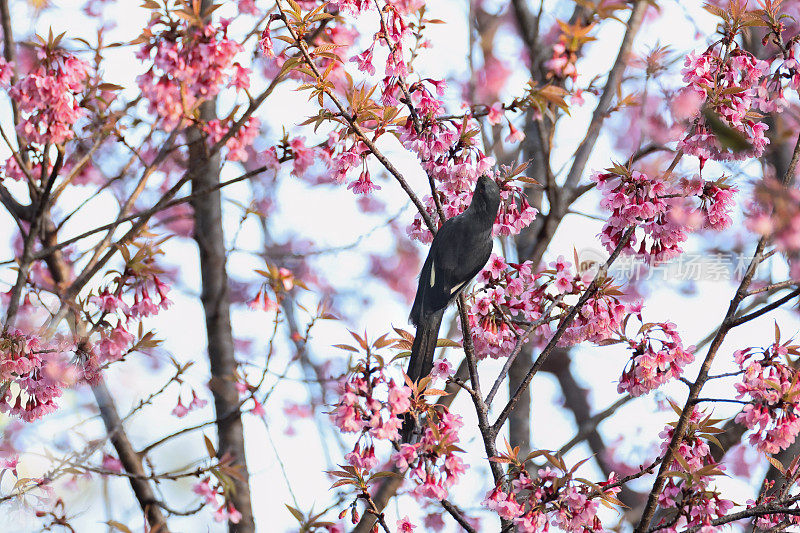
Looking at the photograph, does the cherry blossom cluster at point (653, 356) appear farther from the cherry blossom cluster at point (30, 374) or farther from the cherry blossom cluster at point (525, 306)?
the cherry blossom cluster at point (30, 374)

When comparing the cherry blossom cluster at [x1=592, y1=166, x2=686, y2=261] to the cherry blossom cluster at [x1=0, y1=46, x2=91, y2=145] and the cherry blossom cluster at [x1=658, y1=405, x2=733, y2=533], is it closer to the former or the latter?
the cherry blossom cluster at [x1=658, y1=405, x2=733, y2=533]

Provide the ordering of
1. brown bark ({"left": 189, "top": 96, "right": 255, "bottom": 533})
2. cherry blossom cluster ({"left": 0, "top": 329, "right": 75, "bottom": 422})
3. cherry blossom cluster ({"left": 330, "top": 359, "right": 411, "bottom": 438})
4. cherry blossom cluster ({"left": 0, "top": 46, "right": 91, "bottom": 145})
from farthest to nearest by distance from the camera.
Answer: brown bark ({"left": 189, "top": 96, "right": 255, "bottom": 533}) → cherry blossom cluster ({"left": 0, "top": 46, "right": 91, "bottom": 145}) → cherry blossom cluster ({"left": 0, "top": 329, "right": 75, "bottom": 422}) → cherry blossom cluster ({"left": 330, "top": 359, "right": 411, "bottom": 438})

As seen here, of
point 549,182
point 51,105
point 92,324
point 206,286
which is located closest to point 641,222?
point 549,182

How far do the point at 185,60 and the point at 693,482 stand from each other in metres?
2.79

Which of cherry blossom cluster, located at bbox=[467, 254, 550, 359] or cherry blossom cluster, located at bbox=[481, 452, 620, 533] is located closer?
cherry blossom cluster, located at bbox=[481, 452, 620, 533]

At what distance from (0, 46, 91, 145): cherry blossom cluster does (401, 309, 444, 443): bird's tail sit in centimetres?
208

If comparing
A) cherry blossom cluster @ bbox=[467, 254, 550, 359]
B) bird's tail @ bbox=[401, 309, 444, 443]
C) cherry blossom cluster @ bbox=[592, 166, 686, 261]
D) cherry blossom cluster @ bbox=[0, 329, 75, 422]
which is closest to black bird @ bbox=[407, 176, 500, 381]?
bird's tail @ bbox=[401, 309, 444, 443]

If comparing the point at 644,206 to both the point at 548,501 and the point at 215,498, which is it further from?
the point at 215,498

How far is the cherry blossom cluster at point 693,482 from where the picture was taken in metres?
2.22

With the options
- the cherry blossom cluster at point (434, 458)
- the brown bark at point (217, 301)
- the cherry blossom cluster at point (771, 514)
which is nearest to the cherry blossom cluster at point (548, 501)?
the cherry blossom cluster at point (434, 458)

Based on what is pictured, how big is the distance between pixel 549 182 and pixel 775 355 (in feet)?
6.56

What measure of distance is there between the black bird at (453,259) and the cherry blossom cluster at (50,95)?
2.01 m

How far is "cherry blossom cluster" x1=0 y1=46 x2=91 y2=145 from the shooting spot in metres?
3.25

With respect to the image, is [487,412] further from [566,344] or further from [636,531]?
[636,531]
